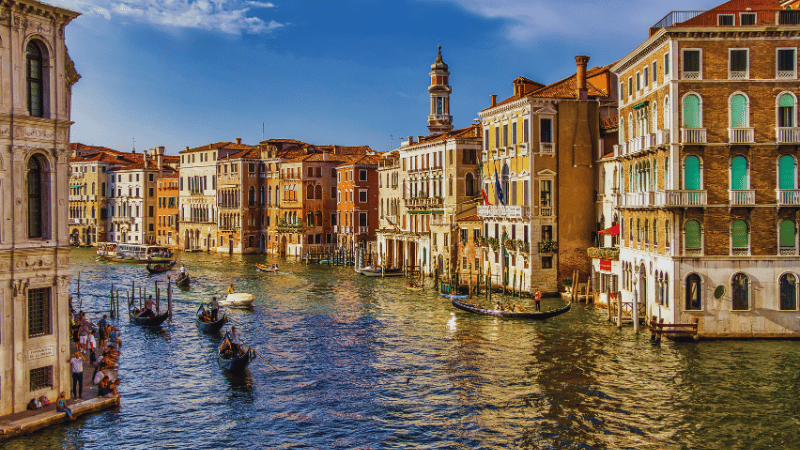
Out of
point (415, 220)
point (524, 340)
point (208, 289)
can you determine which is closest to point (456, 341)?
point (524, 340)

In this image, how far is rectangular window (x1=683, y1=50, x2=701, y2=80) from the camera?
2589 centimetres

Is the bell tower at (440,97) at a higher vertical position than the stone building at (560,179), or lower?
higher

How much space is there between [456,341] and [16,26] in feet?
56.8

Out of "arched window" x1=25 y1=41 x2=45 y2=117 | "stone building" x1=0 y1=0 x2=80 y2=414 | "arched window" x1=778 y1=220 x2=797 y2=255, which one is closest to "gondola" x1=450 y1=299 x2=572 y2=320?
"arched window" x1=778 y1=220 x2=797 y2=255

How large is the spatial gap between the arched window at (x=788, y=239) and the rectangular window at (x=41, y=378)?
21468 millimetres

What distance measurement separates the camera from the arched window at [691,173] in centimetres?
2584

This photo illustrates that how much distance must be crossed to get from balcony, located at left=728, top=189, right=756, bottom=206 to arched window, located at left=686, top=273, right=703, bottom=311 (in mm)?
2627

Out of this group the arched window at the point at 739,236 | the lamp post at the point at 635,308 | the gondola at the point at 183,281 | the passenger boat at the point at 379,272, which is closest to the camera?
the arched window at the point at 739,236

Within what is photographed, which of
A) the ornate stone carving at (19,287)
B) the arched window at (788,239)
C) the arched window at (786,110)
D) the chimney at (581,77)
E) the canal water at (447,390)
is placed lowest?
the canal water at (447,390)

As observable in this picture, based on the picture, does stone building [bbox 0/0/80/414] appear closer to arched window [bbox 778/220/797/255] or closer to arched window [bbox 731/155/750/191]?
arched window [bbox 731/155/750/191]

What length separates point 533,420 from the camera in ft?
60.8

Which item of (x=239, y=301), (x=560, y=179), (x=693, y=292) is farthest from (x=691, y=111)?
(x=239, y=301)

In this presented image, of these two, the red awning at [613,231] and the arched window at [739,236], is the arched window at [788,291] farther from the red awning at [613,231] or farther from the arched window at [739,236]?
the red awning at [613,231]

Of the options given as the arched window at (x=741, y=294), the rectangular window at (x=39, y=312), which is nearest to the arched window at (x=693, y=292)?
the arched window at (x=741, y=294)
